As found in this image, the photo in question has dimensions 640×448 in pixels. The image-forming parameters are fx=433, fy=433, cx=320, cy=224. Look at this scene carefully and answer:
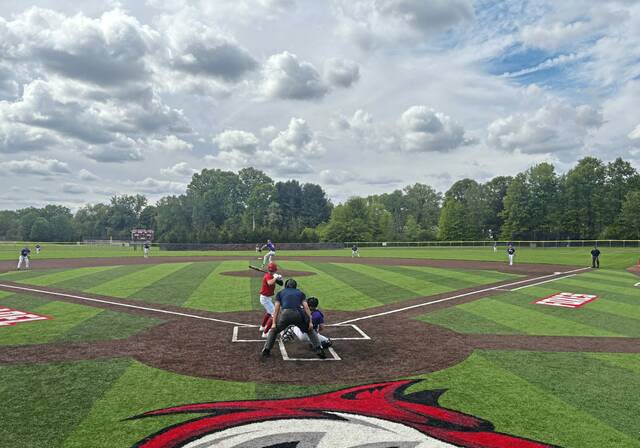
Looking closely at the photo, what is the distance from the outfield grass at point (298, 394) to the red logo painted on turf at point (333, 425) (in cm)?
28

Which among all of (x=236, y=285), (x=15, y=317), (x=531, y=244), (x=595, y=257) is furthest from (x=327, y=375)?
(x=531, y=244)

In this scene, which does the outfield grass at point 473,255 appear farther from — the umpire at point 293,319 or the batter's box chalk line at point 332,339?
the umpire at point 293,319

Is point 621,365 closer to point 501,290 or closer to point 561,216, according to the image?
point 501,290

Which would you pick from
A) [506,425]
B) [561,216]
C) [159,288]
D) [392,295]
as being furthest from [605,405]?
[561,216]

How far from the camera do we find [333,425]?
6.31m

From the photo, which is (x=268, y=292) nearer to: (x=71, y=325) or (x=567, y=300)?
(x=71, y=325)

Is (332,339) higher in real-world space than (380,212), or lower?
lower

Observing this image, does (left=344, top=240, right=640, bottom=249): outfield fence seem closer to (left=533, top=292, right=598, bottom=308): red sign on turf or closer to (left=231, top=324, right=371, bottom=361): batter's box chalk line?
(left=533, top=292, right=598, bottom=308): red sign on turf

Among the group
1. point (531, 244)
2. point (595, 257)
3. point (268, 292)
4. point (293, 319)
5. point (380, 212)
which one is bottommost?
point (531, 244)

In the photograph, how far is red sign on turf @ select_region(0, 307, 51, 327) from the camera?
13.3 meters

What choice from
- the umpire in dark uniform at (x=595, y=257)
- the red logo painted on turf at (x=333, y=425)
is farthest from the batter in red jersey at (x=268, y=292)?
the umpire in dark uniform at (x=595, y=257)

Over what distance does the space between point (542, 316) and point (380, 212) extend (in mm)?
106628

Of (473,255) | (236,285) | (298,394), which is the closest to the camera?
(298,394)

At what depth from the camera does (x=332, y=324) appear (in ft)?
44.8
